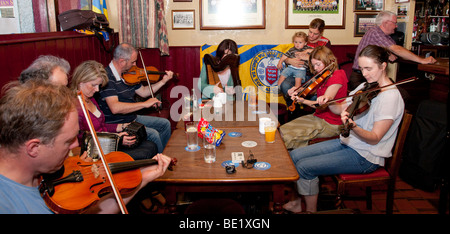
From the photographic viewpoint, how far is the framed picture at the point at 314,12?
502 cm

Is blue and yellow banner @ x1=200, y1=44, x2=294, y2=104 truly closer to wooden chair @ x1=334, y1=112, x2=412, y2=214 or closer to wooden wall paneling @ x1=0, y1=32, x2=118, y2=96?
wooden wall paneling @ x1=0, y1=32, x2=118, y2=96

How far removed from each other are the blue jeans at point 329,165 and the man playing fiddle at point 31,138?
162cm

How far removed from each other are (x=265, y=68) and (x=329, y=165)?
10.3 feet

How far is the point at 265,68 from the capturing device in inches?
203

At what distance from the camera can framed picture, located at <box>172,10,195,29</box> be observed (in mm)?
5098

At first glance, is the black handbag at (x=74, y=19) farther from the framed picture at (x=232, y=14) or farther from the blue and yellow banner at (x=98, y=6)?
the framed picture at (x=232, y=14)

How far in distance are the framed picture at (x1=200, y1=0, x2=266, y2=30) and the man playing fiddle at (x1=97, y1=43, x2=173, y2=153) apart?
204 cm

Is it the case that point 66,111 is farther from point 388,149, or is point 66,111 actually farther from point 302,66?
point 302,66

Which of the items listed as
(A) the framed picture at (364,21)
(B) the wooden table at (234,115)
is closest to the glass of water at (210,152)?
(B) the wooden table at (234,115)

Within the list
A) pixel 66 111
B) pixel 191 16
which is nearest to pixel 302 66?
pixel 191 16

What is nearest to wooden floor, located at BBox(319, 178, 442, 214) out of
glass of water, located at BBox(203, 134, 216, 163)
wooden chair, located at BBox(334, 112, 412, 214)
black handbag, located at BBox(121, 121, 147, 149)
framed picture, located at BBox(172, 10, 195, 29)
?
wooden chair, located at BBox(334, 112, 412, 214)

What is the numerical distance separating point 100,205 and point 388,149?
1765 mm

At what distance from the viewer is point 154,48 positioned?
4902 mm

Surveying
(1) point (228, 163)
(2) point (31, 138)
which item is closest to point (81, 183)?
(2) point (31, 138)
